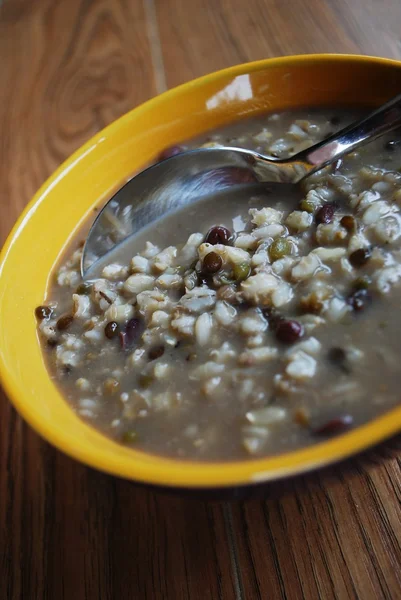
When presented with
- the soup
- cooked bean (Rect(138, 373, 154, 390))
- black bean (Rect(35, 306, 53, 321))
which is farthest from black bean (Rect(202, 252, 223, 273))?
black bean (Rect(35, 306, 53, 321))

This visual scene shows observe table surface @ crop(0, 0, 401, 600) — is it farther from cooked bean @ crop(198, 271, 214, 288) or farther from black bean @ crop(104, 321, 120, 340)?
cooked bean @ crop(198, 271, 214, 288)

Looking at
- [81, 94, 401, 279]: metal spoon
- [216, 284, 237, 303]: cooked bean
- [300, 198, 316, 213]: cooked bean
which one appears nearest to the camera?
[216, 284, 237, 303]: cooked bean

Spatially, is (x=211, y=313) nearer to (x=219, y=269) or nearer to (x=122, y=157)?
(x=219, y=269)

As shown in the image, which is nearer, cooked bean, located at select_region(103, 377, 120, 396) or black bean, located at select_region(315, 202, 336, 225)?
cooked bean, located at select_region(103, 377, 120, 396)

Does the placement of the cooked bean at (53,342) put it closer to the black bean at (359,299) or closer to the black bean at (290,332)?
the black bean at (290,332)

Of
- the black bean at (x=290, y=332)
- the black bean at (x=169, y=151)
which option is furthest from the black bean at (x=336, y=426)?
the black bean at (x=169, y=151)

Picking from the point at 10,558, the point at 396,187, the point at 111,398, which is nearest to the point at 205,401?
the point at 111,398
